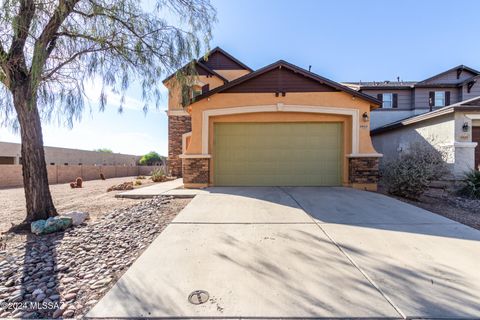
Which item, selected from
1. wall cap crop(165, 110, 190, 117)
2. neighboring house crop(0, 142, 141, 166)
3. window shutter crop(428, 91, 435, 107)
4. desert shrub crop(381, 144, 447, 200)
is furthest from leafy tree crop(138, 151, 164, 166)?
desert shrub crop(381, 144, 447, 200)

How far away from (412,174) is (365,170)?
4.82 ft

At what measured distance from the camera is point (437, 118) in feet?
30.3

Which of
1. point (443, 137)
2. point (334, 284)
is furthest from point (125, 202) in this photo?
point (443, 137)

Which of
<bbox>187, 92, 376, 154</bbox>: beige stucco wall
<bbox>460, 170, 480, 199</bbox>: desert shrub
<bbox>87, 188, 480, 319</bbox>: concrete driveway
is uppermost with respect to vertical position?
<bbox>187, 92, 376, 154</bbox>: beige stucco wall

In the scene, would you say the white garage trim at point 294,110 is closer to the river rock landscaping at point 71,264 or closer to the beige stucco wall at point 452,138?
the beige stucco wall at point 452,138

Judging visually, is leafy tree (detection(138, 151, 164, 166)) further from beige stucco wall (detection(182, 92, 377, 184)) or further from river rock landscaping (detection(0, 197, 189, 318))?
river rock landscaping (detection(0, 197, 189, 318))

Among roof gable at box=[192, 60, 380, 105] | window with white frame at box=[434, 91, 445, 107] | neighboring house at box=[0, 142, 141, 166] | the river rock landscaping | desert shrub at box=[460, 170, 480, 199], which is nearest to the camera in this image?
the river rock landscaping

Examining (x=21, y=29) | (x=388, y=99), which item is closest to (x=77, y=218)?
(x=21, y=29)

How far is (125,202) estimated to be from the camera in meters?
6.74

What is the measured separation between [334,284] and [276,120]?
6651 mm

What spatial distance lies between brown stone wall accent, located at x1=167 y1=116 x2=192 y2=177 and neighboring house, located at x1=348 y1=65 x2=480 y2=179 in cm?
1044

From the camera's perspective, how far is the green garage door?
8.46m

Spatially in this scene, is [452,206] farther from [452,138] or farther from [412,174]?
[452,138]

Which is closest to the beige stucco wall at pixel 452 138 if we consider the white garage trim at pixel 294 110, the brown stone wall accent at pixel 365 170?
the brown stone wall accent at pixel 365 170
